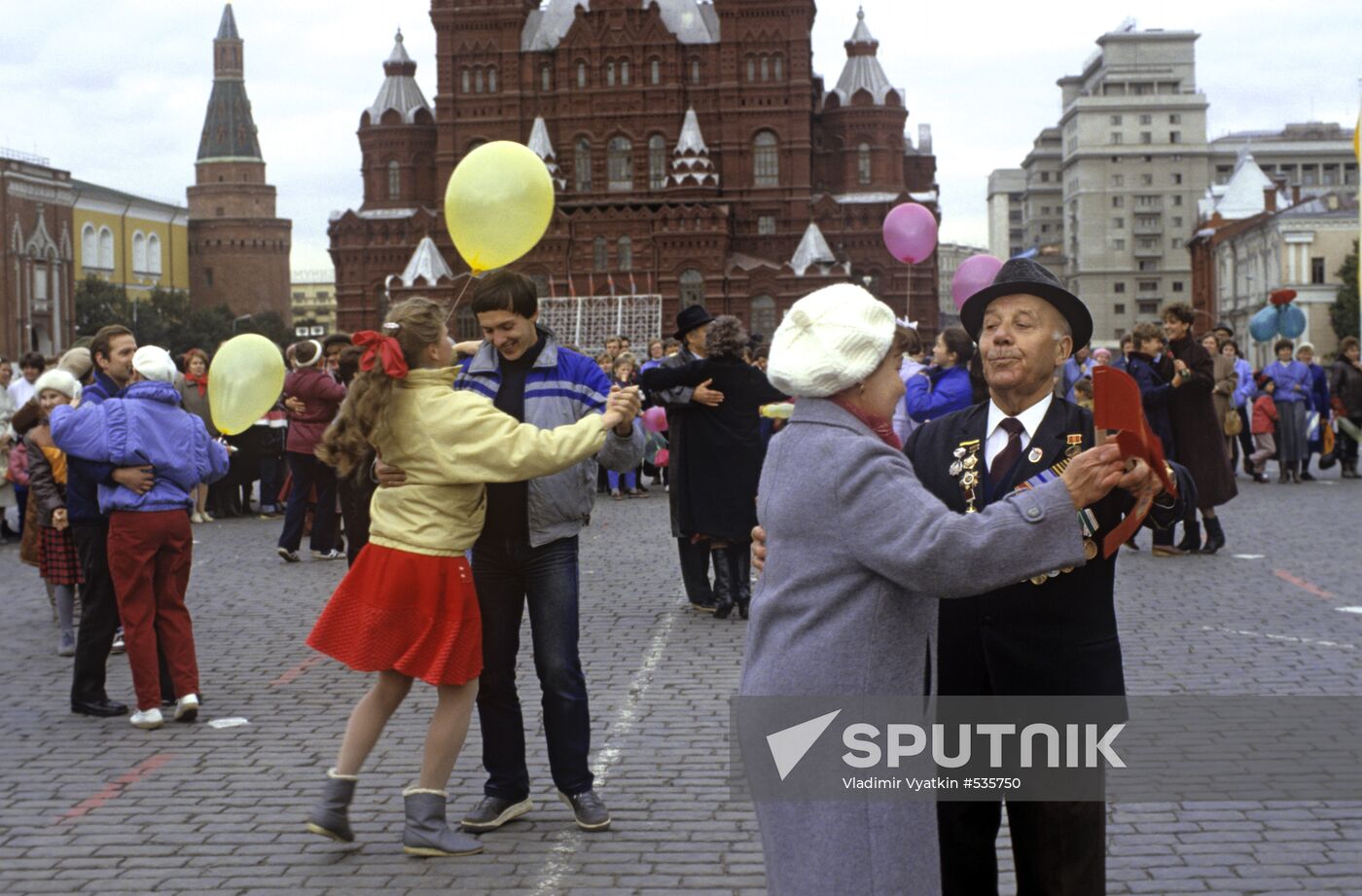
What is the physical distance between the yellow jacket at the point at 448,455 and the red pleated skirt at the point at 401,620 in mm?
67

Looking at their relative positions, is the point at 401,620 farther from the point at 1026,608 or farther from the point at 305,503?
the point at 305,503

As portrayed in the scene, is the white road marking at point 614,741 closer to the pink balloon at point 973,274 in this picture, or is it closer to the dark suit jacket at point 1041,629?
the dark suit jacket at point 1041,629

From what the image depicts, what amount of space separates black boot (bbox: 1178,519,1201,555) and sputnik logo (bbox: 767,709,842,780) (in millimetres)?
11026

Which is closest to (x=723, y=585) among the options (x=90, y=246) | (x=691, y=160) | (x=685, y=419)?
(x=685, y=419)

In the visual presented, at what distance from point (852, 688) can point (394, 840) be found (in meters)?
2.93

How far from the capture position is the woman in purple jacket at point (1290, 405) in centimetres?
2198

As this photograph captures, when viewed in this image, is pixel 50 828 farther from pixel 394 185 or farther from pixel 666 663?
pixel 394 185

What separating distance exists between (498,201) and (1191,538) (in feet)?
28.7

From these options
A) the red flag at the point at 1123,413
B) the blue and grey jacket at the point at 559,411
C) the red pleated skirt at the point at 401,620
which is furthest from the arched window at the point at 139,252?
the red flag at the point at 1123,413

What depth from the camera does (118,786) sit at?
656cm

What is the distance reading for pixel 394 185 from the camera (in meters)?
77.2

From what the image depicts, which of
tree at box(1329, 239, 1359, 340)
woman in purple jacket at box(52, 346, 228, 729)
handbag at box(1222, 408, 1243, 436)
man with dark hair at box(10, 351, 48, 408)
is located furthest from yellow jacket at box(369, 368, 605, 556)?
tree at box(1329, 239, 1359, 340)

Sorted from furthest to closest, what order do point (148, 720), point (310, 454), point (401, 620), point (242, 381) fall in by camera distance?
1. point (310, 454)
2. point (242, 381)
3. point (148, 720)
4. point (401, 620)

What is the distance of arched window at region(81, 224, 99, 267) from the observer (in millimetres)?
109250
